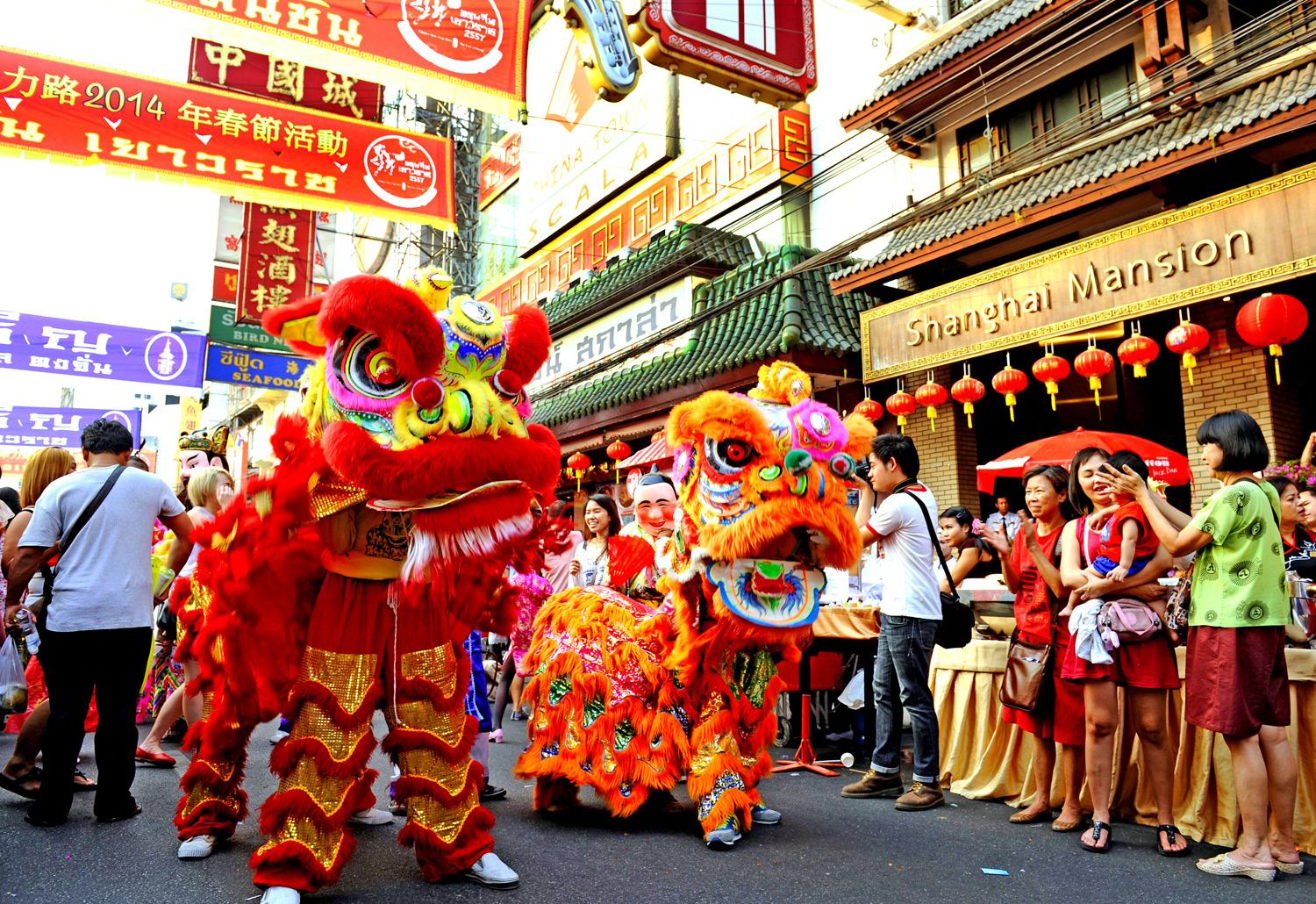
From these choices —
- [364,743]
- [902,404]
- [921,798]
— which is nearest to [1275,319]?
[902,404]

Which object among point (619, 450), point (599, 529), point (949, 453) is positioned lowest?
point (599, 529)

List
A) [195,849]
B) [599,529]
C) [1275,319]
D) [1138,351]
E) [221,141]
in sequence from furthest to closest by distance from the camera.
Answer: [221,141], [1138,351], [1275,319], [599,529], [195,849]

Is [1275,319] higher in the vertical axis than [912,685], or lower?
higher

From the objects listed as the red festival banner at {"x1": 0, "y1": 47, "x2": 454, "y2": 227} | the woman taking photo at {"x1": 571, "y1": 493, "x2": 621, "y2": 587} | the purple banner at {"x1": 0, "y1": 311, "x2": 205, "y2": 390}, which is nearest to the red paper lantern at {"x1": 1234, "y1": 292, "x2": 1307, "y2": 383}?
the woman taking photo at {"x1": 571, "y1": 493, "x2": 621, "y2": 587}

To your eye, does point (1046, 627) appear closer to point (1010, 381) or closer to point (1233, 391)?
point (1010, 381)

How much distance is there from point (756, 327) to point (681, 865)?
7.86 metres

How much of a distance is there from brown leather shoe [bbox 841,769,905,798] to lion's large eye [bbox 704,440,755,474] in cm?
191

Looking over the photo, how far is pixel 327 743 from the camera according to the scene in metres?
2.77

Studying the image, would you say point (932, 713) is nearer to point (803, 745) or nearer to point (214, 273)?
point (803, 745)

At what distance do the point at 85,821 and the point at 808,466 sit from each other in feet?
11.4

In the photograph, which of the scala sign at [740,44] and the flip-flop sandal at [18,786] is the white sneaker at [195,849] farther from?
the scala sign at [740,44]

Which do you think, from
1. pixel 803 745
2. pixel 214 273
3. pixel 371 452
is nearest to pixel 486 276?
pixel 214 273

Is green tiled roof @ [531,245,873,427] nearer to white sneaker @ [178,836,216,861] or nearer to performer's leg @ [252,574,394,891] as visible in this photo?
performer's leg @ [252,574,394,891]

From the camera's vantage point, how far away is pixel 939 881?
3102mm
